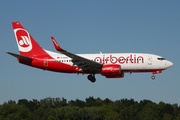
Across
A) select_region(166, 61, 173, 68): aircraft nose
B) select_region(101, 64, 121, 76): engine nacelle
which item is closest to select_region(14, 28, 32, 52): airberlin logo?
select_region(101, 64, 121, 76): engine nacelle

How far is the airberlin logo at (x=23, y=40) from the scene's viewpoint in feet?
279

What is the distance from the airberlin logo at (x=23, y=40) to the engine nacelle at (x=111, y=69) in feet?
46.5

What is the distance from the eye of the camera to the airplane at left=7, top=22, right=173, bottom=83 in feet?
255

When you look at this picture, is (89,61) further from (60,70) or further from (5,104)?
(5,104)

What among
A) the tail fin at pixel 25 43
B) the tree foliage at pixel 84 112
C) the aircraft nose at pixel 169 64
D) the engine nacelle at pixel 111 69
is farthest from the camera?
the tree foliage at pixel 84 112

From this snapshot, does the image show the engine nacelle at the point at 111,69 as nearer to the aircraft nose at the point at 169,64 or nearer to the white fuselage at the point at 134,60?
the white fuselage at the point at 134,60

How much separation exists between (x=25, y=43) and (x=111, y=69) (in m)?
16.8

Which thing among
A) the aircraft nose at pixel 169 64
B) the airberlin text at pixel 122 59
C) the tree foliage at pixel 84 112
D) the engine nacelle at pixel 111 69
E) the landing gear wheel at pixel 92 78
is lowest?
the tree foliage at pixel 84 112

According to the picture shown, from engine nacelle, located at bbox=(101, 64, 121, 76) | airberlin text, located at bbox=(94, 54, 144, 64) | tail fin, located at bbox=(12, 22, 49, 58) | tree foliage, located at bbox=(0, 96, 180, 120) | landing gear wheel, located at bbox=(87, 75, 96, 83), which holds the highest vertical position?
tail fin, located at bbox=(12, 22, 49, 58)

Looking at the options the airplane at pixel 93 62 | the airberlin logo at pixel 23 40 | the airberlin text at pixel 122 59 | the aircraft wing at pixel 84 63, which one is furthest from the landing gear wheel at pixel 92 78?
the airberlin logo at pixel 23 40

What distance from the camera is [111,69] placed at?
77438 millimetres

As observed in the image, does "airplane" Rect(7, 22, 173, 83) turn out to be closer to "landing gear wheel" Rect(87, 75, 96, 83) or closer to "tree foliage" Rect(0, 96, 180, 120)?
"landing gear wheel" Rect(87, 75, 96, 83)

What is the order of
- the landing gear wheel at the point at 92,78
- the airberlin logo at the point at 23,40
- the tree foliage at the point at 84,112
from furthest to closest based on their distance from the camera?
1. the tree foliage at the point at 84,112
2. the airberlin logo at the point at 23,40
3. the landing gear wheel at the point at 92,78

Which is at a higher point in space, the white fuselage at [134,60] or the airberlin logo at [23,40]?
the airberlin logo at [23,40]
